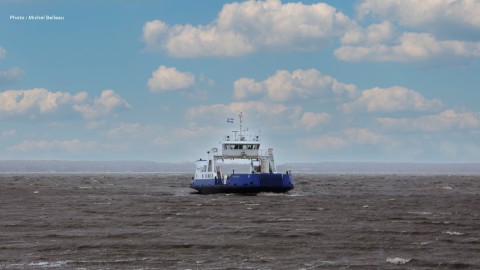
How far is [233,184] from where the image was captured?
10294cm

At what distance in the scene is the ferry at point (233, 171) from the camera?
10325 cm

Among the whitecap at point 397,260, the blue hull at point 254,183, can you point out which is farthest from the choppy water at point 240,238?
the blue hull at point 254,183

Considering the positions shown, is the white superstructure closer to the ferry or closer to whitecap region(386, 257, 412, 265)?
the ferry

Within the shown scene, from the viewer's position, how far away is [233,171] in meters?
107

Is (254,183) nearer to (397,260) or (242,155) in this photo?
(242,155)

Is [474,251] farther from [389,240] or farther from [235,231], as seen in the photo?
[235,231]

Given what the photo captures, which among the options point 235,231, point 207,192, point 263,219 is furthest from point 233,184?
point 235,231

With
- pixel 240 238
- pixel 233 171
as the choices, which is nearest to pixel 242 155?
pixel 233 171

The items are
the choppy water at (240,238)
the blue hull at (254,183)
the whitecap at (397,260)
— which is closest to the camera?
the whitecap at (397,260)

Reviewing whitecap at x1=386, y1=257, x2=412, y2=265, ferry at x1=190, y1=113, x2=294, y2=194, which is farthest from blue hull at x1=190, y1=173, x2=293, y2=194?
whitecap at x1=386, y1=257, x2=412, y2=265

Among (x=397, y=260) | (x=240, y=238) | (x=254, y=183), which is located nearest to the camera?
(x=397, y=260)

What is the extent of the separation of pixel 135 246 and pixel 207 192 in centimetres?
6189

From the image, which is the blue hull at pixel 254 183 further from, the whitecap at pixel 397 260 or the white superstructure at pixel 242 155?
the whitecap at pixel 397 260

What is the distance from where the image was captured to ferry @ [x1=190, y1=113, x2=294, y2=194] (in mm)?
103250
